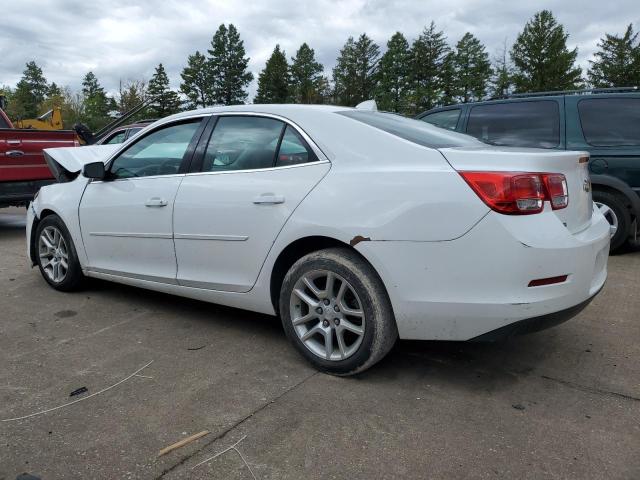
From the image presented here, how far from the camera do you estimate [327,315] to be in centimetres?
293

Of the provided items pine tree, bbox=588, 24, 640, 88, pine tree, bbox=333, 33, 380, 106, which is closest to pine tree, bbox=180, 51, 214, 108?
pine tree, bbox=333, 33, 380, 106

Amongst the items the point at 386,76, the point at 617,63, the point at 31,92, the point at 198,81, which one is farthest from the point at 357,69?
the point at 31,92

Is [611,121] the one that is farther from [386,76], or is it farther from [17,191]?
[386,76]

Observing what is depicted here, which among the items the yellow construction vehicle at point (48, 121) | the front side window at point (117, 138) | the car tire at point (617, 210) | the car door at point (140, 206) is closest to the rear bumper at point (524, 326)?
the car door at point (140, 206)

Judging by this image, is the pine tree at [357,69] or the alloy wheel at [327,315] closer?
the alloy wheel at [327,315]

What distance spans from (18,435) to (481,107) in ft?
19.0

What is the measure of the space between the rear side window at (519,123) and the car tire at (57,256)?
434 cm

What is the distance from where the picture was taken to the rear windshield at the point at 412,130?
2.94 meters

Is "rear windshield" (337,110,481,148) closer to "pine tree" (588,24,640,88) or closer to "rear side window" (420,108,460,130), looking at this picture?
"rear side window" (420,108,460,130)

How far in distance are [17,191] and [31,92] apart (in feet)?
324

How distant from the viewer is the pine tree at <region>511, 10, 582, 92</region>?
2115 inches

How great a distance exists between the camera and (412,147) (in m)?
2.75

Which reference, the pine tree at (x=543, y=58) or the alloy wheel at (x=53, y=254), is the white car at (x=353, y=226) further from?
the pine tree at (x=543, y=58)

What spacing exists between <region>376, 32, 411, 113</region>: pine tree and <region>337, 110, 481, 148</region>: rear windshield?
66216 millimetres
